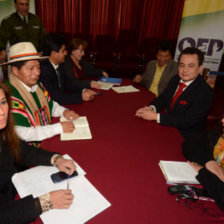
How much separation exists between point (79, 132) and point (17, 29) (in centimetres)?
314

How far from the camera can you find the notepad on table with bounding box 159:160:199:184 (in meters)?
1.29

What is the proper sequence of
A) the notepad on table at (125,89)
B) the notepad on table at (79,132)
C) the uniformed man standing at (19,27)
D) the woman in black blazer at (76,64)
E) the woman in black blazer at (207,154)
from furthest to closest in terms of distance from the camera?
the uniformed man standing at (19,27) < the woman in black blazer at (76,64) < the notepad on table at (125,89) < the notepad on table at (79,132) < the woman in black blazer at (207,154)

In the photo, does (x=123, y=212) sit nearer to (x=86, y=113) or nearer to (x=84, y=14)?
(x=86, y=113)

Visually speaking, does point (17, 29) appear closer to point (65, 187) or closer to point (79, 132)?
point (79, 132)

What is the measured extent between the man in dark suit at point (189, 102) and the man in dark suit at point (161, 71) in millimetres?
969

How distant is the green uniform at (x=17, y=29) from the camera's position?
12.8 feet

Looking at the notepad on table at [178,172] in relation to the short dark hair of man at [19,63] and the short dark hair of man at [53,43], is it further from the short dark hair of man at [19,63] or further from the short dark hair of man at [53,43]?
the short dark hair of man at [53,43]

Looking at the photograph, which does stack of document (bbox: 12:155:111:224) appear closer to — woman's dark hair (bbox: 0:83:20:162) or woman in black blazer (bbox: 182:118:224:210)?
woman's dark hair (bbox: 0:83:20:162)

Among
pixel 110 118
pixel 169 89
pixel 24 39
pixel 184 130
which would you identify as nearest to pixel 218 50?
pixel 169 89

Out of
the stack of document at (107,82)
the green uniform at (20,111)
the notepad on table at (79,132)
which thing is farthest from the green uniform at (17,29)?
the notepad on table at (79,132)

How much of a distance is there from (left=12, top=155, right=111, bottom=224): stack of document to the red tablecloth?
41 mm

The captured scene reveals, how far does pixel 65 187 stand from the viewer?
A: 4.00 ft

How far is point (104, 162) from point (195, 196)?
1.93ft

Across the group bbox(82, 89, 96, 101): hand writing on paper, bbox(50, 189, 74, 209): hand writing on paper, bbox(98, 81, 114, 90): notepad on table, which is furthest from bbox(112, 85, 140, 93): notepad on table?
bbox(50, 189, 74, 209): hand writing on paper
